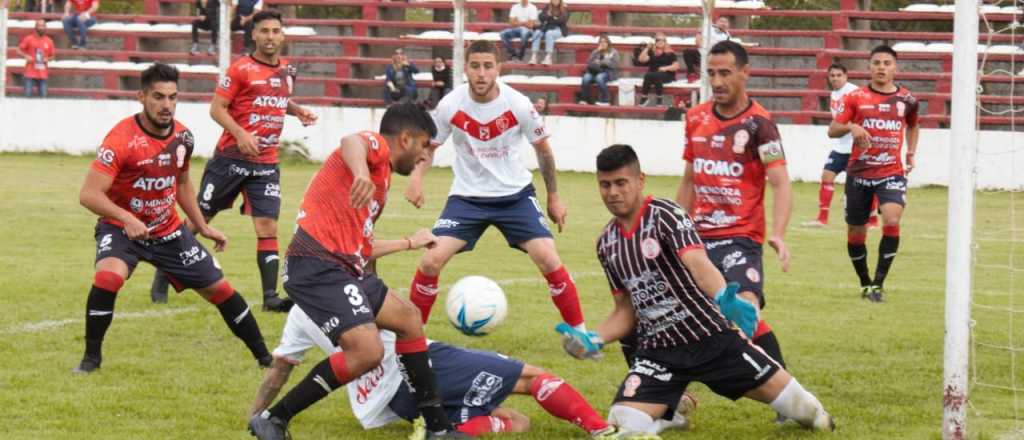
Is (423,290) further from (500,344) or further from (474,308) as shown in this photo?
(474,308)

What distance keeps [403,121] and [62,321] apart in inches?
169

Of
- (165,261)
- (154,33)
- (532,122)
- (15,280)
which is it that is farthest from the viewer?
(154,33)

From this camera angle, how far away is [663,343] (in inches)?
268

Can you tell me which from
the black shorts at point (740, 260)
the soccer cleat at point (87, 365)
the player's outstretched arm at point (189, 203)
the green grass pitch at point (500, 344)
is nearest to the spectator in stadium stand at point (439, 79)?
the green grass pitch at point (500, 344)

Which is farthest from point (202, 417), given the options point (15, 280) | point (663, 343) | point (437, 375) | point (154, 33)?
point (154, 33)

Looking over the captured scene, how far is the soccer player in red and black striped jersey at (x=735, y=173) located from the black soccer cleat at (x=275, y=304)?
12.0ft

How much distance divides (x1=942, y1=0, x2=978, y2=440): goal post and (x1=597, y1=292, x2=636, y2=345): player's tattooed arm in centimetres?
142

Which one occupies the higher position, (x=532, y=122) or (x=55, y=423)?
(x=532, y=122)

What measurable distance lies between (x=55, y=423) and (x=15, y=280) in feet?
17.1

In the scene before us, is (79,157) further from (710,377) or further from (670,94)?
(710,377)

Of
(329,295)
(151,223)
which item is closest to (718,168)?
(329,295)

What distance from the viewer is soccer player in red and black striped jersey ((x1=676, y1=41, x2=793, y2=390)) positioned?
25.0 ft

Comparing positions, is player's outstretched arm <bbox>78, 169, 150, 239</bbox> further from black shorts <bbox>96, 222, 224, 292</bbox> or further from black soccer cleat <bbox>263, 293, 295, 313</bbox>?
black soccer cleat <bbox>263, 293, 295, 313</bbox>

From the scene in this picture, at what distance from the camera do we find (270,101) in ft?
36.7
